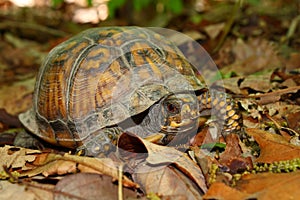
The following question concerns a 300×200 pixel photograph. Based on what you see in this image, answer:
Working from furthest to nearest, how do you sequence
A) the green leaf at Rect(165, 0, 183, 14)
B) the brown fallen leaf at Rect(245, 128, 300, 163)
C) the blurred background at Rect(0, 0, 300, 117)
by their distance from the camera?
1. the green leaf at Rect(165, 0, 183, 14)
2. the blurred background at Rect(0, 0, 300, 117)
3. the brown fallen leaf at Rect(245, 128, 300, 163)

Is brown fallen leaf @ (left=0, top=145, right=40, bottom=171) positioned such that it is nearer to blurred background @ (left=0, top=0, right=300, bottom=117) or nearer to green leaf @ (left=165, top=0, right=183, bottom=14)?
blurred background @ (left=0, top=0, right=300, bottom=117)

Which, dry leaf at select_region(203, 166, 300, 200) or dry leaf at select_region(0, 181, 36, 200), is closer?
dry leaf at select_region(203, 166, 300, 200)

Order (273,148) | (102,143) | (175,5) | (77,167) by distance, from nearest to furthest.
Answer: (77,167), (273,148), (102,143), (175,5)

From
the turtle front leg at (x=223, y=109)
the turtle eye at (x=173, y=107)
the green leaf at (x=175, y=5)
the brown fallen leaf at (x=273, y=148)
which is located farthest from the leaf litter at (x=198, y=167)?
the green leaf at (x=175, y=5)

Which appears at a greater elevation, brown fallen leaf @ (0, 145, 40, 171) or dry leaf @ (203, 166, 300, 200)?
dry leaf @ (203, 166, 300, 200)

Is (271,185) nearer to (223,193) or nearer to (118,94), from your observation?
(223,193)

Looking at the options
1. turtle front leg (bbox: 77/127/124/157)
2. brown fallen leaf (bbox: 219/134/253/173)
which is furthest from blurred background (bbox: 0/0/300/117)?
turtle front leg (bbox: 77/127/124/157)

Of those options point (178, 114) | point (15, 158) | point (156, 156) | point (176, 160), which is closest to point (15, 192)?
point (15, 158)

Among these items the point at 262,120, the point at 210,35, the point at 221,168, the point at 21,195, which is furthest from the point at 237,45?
the point at 21,195
